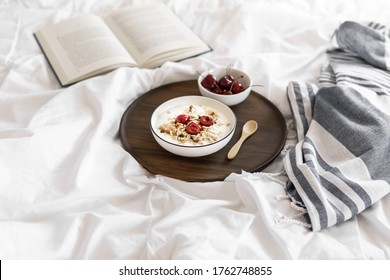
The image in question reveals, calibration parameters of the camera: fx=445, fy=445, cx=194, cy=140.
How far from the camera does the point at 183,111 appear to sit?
2.95ft

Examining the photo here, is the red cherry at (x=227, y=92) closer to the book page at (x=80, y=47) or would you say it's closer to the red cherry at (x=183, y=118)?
the red cherry at (x=183, y=118)

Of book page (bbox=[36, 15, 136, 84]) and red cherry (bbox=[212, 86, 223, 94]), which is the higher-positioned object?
red cherry (bbox=[212, 86, 223, 94])

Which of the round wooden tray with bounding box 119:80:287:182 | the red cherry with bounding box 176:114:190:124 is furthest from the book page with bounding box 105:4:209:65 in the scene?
the red cherry with bounding box 176:114:190:124

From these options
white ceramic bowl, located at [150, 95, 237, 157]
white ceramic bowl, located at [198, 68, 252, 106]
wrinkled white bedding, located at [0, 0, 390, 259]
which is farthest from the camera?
white ceramic bowl, located at [198, 68, 252, 106]

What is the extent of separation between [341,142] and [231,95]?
244mm

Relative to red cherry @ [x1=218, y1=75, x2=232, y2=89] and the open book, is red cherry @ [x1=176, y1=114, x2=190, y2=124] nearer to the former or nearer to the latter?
red cherry @ [x1=218, y1=75, x2=232, y2=89]

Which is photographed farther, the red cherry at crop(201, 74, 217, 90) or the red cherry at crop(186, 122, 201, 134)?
the red cherry at crop(201, 74, 217, 90)

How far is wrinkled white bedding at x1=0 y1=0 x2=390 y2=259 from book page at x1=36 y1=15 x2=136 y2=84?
5 cm

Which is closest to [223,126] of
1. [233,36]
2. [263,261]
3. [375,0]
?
[263,261]

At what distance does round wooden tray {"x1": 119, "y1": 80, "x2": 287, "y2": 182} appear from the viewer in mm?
796

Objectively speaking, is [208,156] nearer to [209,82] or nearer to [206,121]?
[206,121]

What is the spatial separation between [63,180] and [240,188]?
307 millimetres

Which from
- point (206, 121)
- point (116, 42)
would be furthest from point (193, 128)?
point (116, 42)

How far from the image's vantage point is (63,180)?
77 centimetres
